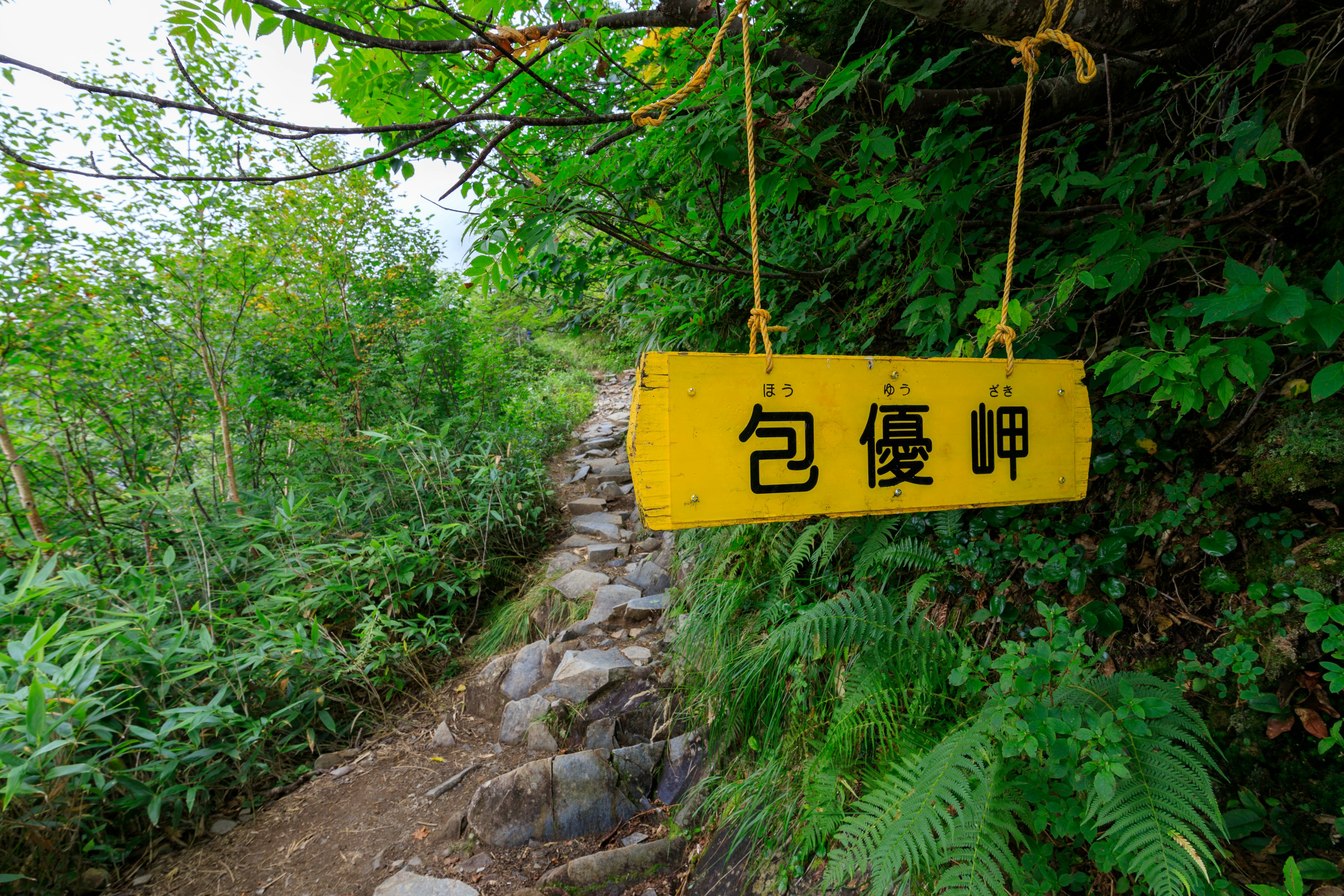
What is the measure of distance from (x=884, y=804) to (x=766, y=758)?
3.10 feet

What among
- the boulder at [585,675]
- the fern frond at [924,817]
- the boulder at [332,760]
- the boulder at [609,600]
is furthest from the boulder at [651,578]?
the fern frond at [924,817]

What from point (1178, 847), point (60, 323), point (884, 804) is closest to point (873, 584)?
point (884, 804)

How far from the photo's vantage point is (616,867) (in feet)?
7.87

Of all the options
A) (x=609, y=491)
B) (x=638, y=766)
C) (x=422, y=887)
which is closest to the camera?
(x=422, y=887)

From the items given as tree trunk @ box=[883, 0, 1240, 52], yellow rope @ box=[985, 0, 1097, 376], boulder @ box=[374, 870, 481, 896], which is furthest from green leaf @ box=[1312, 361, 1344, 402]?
boulder @ box=[374, 870, 481, 896]

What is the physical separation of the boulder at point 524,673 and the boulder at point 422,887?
1.10 meters

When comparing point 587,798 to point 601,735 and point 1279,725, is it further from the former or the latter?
point 1279,725

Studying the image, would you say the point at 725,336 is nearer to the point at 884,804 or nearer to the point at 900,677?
the point at 900,677

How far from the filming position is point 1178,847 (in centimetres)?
113

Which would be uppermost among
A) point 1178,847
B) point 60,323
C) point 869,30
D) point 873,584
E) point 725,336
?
point 869,30

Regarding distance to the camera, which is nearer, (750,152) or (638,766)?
(750,152)

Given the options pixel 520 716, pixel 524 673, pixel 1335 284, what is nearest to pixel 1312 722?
pixel 1335 284

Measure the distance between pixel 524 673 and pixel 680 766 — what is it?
1357mm

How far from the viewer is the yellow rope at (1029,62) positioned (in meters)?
1.22
